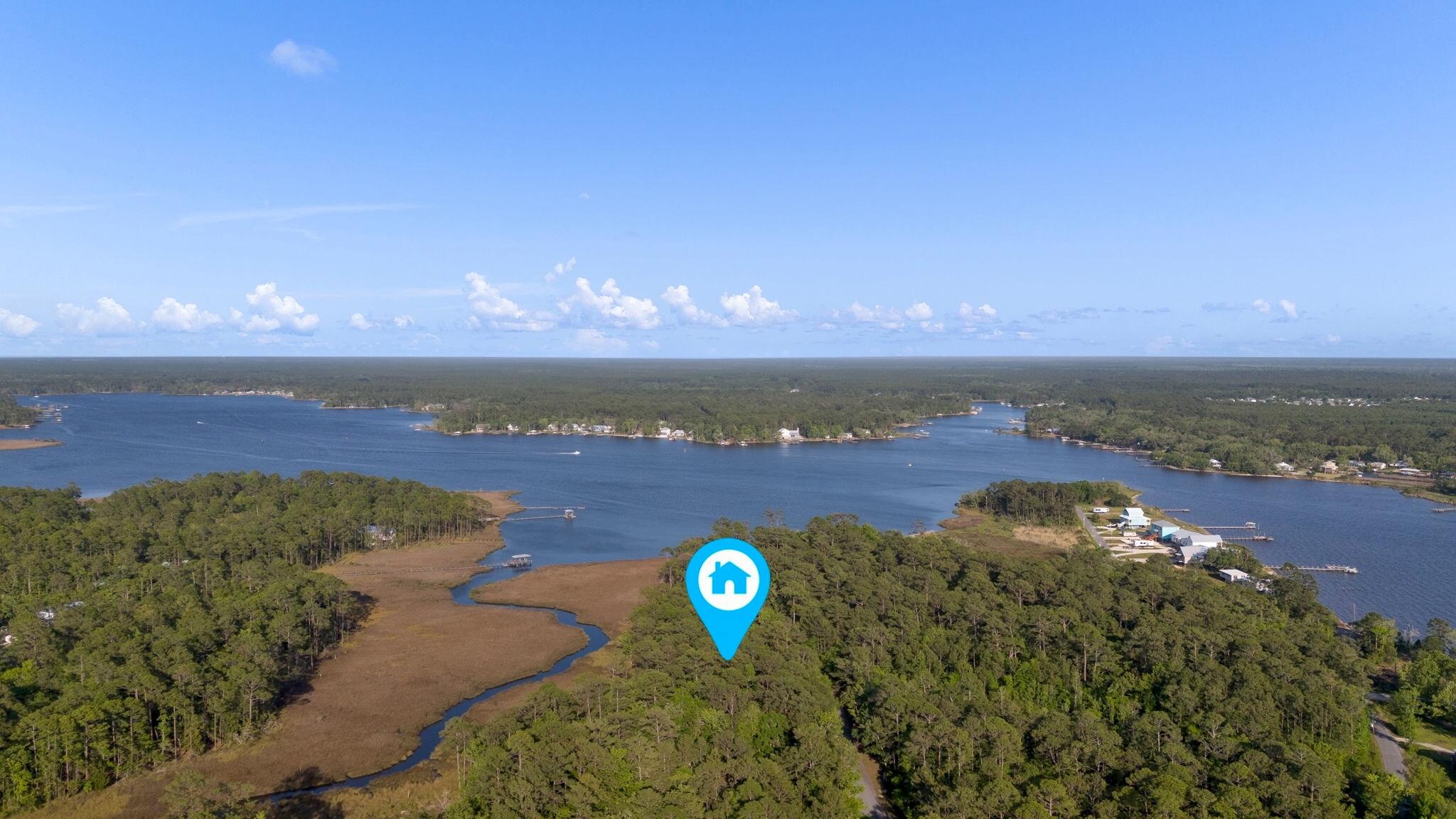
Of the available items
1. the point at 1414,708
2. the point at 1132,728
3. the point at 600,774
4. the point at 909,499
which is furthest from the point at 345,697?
the point at 909,499

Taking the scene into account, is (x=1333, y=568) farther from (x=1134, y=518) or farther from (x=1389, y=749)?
(x=1389, y=749)

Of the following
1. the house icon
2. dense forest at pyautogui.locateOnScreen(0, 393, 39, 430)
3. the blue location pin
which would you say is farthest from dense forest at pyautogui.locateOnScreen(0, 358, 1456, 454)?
the house icon

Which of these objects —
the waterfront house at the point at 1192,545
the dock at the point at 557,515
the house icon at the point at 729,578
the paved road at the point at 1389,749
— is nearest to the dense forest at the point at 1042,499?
the waterfront house at the point at 1192,545

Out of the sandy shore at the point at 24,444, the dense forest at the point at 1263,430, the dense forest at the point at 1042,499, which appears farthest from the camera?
the sandy shore at the point at 24,444

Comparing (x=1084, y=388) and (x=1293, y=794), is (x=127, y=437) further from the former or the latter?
(x=1084, y=388)

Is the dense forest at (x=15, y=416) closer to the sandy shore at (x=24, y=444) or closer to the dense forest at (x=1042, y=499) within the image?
the sandy shore at (x=24, y=444)

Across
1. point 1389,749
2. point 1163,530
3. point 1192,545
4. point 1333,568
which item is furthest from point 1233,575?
point 1389,749
